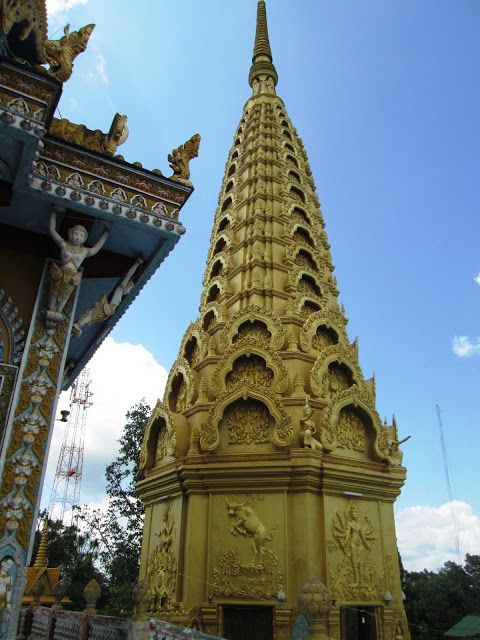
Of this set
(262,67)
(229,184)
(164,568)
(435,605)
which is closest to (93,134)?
(164,568)

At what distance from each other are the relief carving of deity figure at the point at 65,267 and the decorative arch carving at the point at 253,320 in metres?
9.03

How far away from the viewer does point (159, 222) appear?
705cm

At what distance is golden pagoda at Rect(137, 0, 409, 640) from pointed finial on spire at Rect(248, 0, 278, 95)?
11178 mm

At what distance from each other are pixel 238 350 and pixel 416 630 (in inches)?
855

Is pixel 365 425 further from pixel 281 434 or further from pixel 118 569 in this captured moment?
pixel 118 569

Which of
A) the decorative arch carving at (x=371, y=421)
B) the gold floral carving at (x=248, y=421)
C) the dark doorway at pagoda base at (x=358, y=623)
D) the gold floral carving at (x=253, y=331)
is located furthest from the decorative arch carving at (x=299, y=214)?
the dark doorway at pagoda base at (x=358, y=623)

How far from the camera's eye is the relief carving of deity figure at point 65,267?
662 cm

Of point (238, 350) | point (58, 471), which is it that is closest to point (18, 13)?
point (238, 350)

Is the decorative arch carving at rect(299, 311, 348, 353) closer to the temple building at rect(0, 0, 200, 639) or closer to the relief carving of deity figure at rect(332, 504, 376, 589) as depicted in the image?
the relief carving of deity figure at rect(332, 504, 376, 589)

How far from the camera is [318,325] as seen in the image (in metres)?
16.4

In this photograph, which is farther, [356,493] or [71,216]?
[356,493]

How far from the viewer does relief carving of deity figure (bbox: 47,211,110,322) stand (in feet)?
21.7

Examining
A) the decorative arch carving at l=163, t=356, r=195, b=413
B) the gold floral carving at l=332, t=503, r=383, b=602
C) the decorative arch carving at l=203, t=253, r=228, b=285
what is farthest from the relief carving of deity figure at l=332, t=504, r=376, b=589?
the decorative arch carving at l=203, t=253, r=228, b=285

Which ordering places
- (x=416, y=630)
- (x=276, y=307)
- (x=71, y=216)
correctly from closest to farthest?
(x=71, y=216) < (x=276, y=307) < (x=416, y=630)
